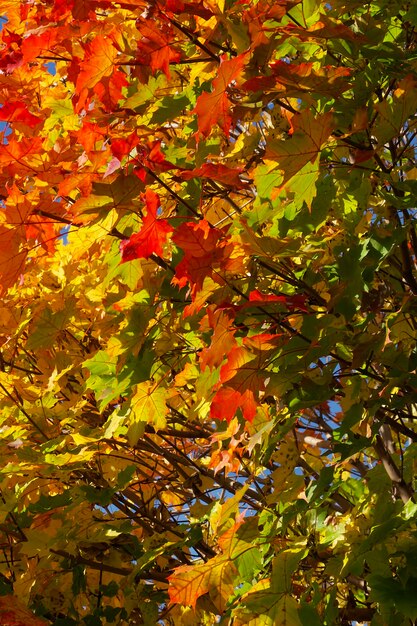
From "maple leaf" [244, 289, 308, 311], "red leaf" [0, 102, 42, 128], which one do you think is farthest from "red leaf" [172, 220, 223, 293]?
"red leaf" [0, 102, 42, 128]

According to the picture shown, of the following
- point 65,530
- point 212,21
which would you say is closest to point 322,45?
point 212,21

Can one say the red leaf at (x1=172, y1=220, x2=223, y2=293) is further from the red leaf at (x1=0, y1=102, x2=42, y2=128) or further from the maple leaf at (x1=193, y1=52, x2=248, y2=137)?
the red leaf at (x1=0, y1=102, x2=42, y2=128)

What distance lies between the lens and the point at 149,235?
1741 mm

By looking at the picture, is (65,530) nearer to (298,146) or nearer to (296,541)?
(296,541)

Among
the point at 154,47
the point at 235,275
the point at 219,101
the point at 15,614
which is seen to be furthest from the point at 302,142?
the point at 15,614

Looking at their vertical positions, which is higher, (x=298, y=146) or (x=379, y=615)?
(x=298, y=146)

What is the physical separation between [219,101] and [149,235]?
0.36 meters

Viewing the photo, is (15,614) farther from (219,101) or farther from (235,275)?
(219,101)

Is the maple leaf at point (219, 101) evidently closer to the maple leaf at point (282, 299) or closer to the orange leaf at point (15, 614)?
the maple leaf at point (282, 299)

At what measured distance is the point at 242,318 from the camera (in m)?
1.88

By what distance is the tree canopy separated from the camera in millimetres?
1744

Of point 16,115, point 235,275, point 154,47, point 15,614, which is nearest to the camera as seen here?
point 235,275

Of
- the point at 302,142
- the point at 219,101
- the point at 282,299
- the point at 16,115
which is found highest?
the point at 16,115

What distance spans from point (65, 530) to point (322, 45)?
1.70m
